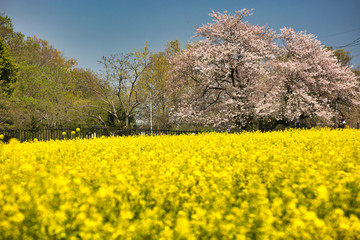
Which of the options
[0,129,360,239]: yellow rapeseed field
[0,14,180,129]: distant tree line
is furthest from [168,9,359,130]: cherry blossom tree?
[0,129,360,239]: yellow rapeseed field

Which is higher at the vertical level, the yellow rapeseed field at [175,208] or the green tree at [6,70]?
the green tree at [6,70]

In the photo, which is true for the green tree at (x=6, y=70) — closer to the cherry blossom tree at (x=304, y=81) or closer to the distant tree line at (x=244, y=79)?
the distant tree line at (x=244, y=79)

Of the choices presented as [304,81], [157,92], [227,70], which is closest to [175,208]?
[227,70]

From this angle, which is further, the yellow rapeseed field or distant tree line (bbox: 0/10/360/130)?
distant tree line (bbox: 0/10/360/130)

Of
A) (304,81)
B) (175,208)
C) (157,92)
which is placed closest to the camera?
(175,208)

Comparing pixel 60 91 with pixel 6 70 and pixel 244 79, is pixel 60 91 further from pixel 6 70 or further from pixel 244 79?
pixel 244 79

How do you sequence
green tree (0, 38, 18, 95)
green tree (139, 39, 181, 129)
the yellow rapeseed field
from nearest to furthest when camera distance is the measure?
1. the yellow rapeseed field
2. green tree (0, 38, 18, 95)
3. green tree (139, 39, 181, 129)

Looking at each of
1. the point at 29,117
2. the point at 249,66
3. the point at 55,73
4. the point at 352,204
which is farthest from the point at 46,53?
the point at 352,204

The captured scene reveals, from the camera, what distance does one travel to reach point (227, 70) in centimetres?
1838

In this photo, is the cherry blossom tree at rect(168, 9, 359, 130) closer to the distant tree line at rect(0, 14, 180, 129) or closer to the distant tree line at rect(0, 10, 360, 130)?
the distant tree line at rect(0, 10, 360, 130)

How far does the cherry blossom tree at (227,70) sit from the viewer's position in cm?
1798

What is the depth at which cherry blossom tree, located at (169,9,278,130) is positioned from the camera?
18.0 m

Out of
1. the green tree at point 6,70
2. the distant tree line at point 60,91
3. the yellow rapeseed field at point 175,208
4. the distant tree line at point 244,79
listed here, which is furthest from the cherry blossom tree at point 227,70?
the yellow rapeseed field at point 175,208

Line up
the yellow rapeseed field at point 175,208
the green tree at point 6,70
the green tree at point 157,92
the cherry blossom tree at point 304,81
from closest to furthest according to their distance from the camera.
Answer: the yellow rapeseed field at point 175,208 → the green tree at point 6,70 → the cherry blossom tree at point 304,81 → the green tree at point 157,92
